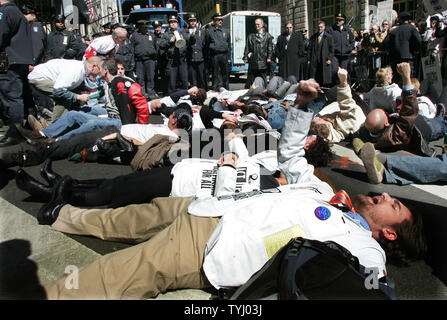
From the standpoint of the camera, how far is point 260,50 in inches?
399

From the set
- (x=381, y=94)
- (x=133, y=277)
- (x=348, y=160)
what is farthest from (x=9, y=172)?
(x=381, y=94)

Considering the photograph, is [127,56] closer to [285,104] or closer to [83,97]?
[83,97]

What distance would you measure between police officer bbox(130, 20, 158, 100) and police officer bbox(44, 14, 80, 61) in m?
1.69

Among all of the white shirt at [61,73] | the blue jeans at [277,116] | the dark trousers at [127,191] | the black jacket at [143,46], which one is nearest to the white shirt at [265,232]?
the dark trousers at [127,191]

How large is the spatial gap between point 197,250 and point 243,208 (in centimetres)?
37

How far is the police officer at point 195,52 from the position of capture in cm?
1045

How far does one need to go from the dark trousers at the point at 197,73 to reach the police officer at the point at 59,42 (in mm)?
3427

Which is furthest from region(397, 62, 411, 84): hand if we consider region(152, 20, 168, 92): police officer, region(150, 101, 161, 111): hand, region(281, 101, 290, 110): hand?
region(152, 20, 168, 92): police officer

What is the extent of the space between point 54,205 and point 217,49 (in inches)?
331

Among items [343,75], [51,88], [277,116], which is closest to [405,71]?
[343,75]

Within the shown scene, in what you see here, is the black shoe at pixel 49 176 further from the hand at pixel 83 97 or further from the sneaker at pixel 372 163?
the sneaker at pixel 372 163

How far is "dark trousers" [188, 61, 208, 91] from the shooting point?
10773mm

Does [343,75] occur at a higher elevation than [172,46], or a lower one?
lower

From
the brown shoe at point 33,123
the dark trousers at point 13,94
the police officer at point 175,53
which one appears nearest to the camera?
the dark trousers at point 13,94
